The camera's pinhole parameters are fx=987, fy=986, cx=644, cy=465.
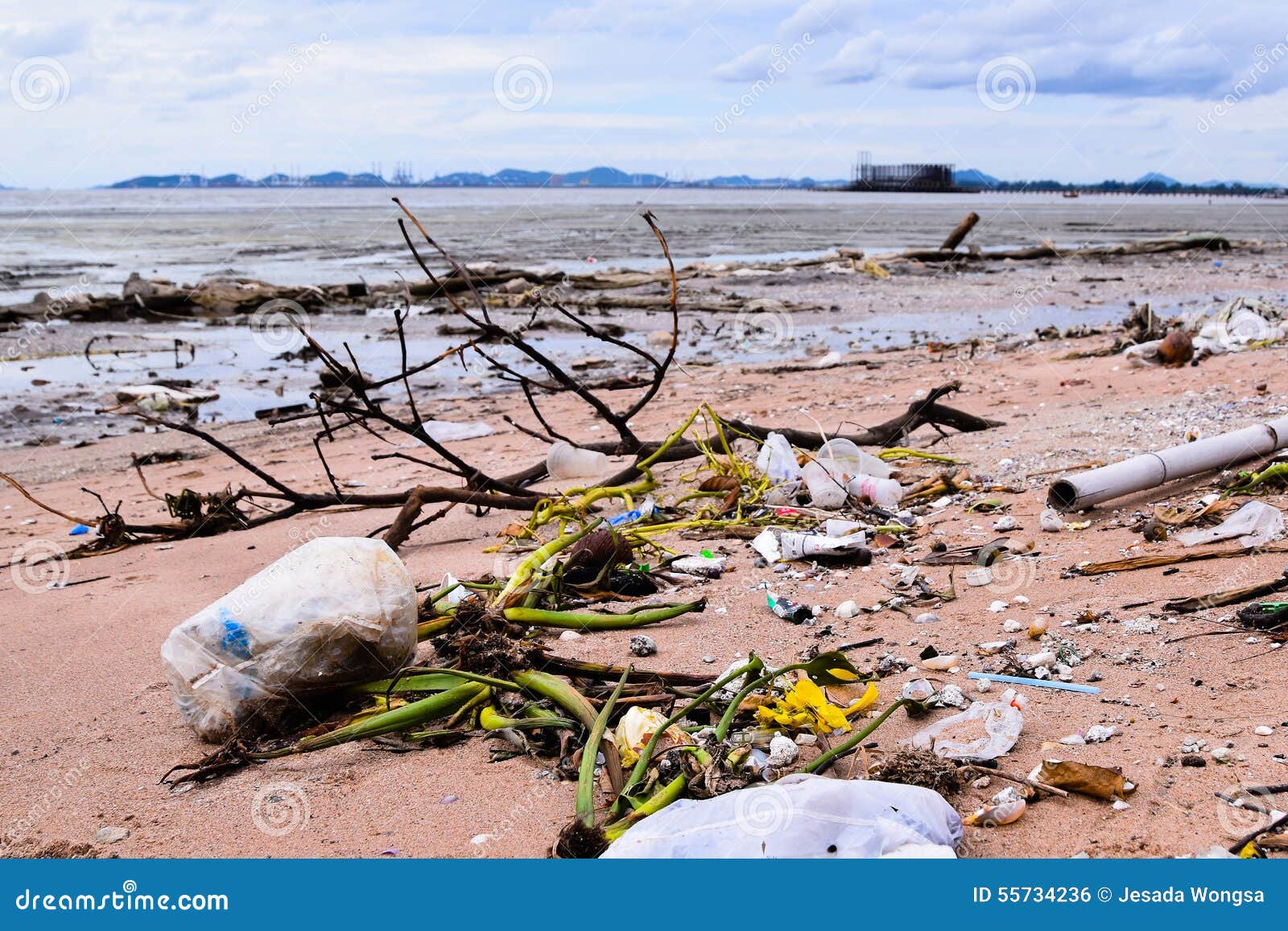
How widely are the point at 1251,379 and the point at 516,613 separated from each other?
4775 mm

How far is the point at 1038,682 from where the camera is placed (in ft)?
7.93

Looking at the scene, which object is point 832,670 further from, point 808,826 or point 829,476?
point 829,476

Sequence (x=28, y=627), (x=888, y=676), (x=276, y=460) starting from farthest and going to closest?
(x=276, y=460), (x=28, y=627), (x=888, y=676)

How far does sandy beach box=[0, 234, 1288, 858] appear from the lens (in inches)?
79.3

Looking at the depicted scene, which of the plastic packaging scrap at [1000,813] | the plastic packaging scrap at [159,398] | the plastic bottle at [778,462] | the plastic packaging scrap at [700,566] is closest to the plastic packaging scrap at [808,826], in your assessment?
the plastic packaging scrap at [1000,813]

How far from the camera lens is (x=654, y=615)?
297 centimetres

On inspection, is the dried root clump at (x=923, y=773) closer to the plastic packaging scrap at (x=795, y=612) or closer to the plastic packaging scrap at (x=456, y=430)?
the plastic packaging scrap at (x=795, y=612)

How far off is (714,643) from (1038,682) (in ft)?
2.96

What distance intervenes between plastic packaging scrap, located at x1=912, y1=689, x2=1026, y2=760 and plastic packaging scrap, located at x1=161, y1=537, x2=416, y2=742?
140 centimetres

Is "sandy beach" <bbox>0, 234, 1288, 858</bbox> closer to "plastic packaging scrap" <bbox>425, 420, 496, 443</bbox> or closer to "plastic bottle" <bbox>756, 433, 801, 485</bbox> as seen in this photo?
"plastic packaging scrap" <bbox>425, 420, 496, 443</bbox>

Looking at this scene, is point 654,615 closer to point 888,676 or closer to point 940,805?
point 888,676

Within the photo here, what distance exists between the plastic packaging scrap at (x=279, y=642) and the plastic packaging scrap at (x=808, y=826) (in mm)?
1043

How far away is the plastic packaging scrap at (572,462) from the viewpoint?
182 inches
